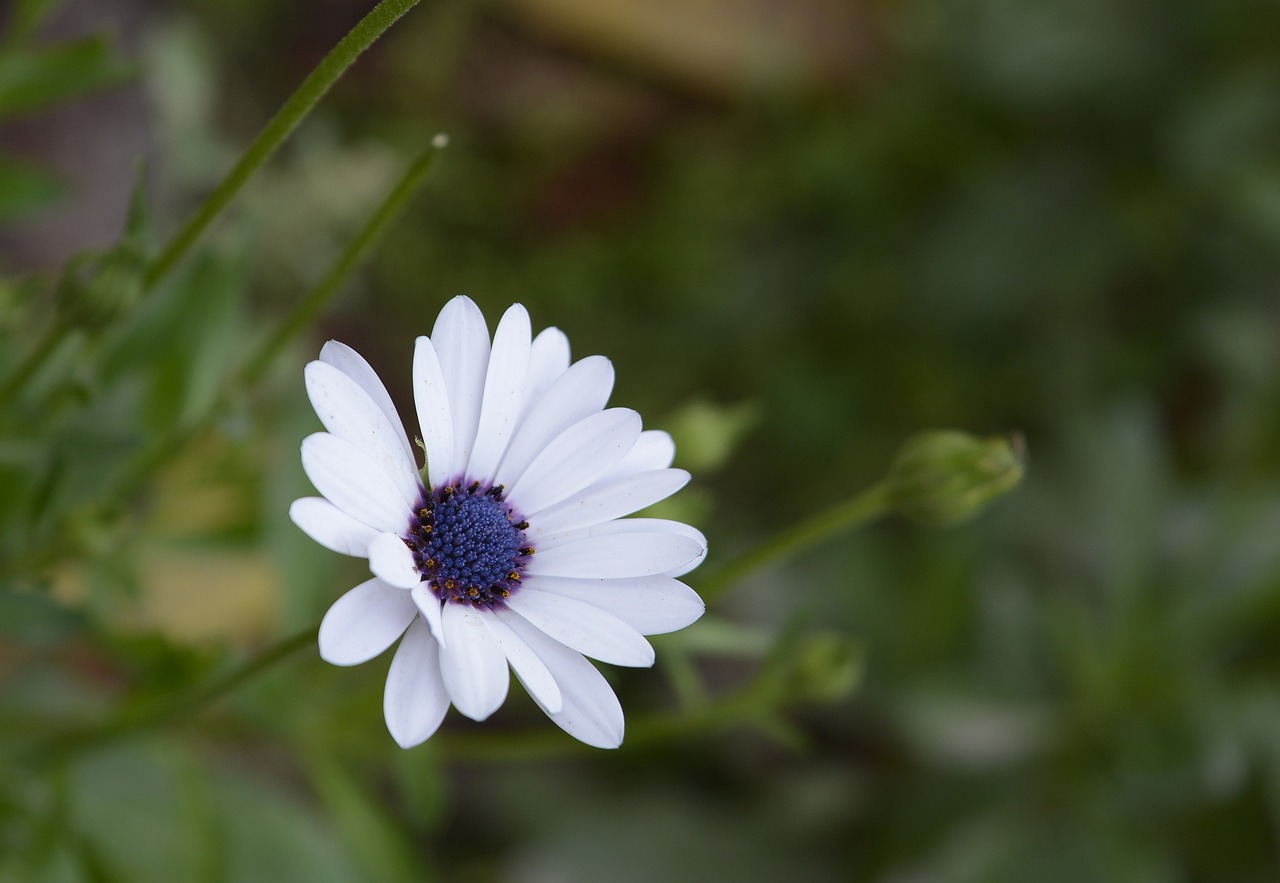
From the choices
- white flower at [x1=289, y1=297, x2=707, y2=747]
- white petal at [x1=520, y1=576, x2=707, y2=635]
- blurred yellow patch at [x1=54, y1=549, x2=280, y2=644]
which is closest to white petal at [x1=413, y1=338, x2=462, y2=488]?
white flower at [x1=289, y1=297, x2=707, y2=747]

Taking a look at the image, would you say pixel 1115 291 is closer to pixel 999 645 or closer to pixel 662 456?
pixel 999 645

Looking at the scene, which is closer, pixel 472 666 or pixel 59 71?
pixel 472 666

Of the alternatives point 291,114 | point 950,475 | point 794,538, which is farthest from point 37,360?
point 950,475

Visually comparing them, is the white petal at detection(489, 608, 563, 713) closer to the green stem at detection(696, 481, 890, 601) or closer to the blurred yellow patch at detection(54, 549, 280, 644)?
the green stem at detection(696, 481, 890, 601)

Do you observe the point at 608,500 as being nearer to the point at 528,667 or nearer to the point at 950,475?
the point at 528,667

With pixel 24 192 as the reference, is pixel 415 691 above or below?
below

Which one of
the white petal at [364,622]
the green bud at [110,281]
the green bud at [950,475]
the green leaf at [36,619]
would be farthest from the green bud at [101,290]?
the green bud at [950,475]

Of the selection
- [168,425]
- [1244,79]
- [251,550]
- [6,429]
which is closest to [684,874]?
[251,550]
